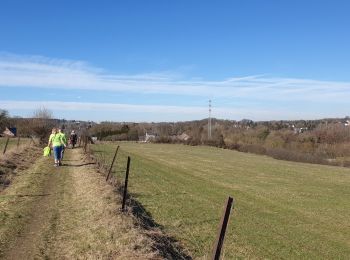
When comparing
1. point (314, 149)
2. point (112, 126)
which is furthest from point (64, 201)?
point (112, 126)

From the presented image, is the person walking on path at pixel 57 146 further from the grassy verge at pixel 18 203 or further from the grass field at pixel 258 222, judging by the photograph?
the grassy verge at pixel 18 203

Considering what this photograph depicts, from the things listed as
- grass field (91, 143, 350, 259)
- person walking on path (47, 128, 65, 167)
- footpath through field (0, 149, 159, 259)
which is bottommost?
grass field (91, 143, 350, 259)

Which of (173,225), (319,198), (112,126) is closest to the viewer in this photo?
(173,225)

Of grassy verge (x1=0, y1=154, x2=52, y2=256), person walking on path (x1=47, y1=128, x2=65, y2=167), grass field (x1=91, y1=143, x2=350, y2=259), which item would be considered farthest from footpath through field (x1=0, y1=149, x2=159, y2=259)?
person walking on path (x1=47, y1=128, x2=65, y2=167)

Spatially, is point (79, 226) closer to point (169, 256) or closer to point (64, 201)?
point (169, 256)

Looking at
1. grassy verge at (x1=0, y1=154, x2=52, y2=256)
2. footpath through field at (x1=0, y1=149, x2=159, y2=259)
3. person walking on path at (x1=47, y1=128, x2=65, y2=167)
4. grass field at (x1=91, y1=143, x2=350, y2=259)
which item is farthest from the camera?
person walking on path at (x1=47, y1=128, x2=65, y2=167)

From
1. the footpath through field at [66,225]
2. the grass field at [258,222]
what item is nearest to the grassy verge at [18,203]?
the footpath through field at [66,225]

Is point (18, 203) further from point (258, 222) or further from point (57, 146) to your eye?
point (57, 146)

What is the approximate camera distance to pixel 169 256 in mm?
9211

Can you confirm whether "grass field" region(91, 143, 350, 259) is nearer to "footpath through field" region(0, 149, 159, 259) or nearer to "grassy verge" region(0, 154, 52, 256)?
"footpath through field" region(0, 149, 159, 259)

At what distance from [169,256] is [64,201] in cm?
516

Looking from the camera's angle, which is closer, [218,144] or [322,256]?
[322,256]

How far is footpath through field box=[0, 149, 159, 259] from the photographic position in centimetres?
838

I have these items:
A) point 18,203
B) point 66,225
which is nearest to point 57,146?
point 18,203
